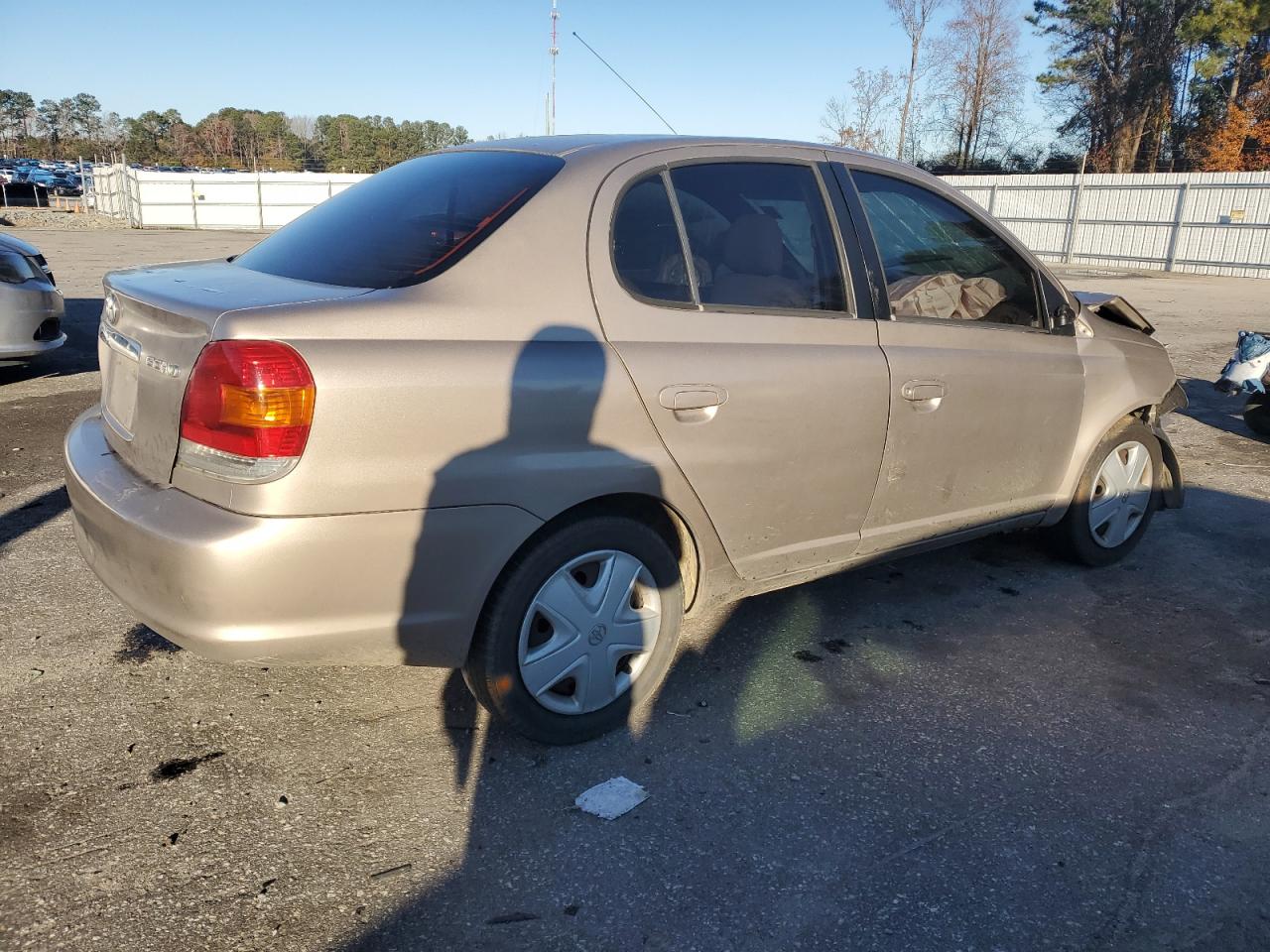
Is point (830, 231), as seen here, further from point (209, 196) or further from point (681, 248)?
point (209, 196)

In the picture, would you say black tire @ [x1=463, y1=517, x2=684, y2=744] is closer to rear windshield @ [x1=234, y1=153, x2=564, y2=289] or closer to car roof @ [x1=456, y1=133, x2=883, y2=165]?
rear windshield @ [x1=234, y1=153, x2=564, y2=289]

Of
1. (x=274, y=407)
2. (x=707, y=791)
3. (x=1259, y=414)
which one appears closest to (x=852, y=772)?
(x=707, y=791)

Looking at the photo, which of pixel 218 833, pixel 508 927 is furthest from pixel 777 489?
pixel 218 833

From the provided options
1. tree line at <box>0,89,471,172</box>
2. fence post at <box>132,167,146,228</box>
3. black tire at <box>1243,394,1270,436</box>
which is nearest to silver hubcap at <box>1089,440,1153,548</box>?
black tire at <box>1243,394,1270,436</box>

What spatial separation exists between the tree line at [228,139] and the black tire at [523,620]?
83.6m

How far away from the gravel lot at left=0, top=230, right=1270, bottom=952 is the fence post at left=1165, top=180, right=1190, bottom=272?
89.1 ft

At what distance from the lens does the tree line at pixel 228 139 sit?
8888 cm

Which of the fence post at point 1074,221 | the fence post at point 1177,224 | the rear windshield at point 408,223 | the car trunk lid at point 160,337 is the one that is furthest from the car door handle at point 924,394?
the fence post at point 1074,221

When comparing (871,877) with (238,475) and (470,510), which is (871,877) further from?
(238,475)

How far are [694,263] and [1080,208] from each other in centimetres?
3053

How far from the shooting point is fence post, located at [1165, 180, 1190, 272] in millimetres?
26641

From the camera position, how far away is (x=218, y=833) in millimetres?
2459

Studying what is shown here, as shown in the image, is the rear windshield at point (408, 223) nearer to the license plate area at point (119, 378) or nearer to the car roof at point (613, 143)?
the car roof at point (613, 143)

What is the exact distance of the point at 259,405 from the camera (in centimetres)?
224
